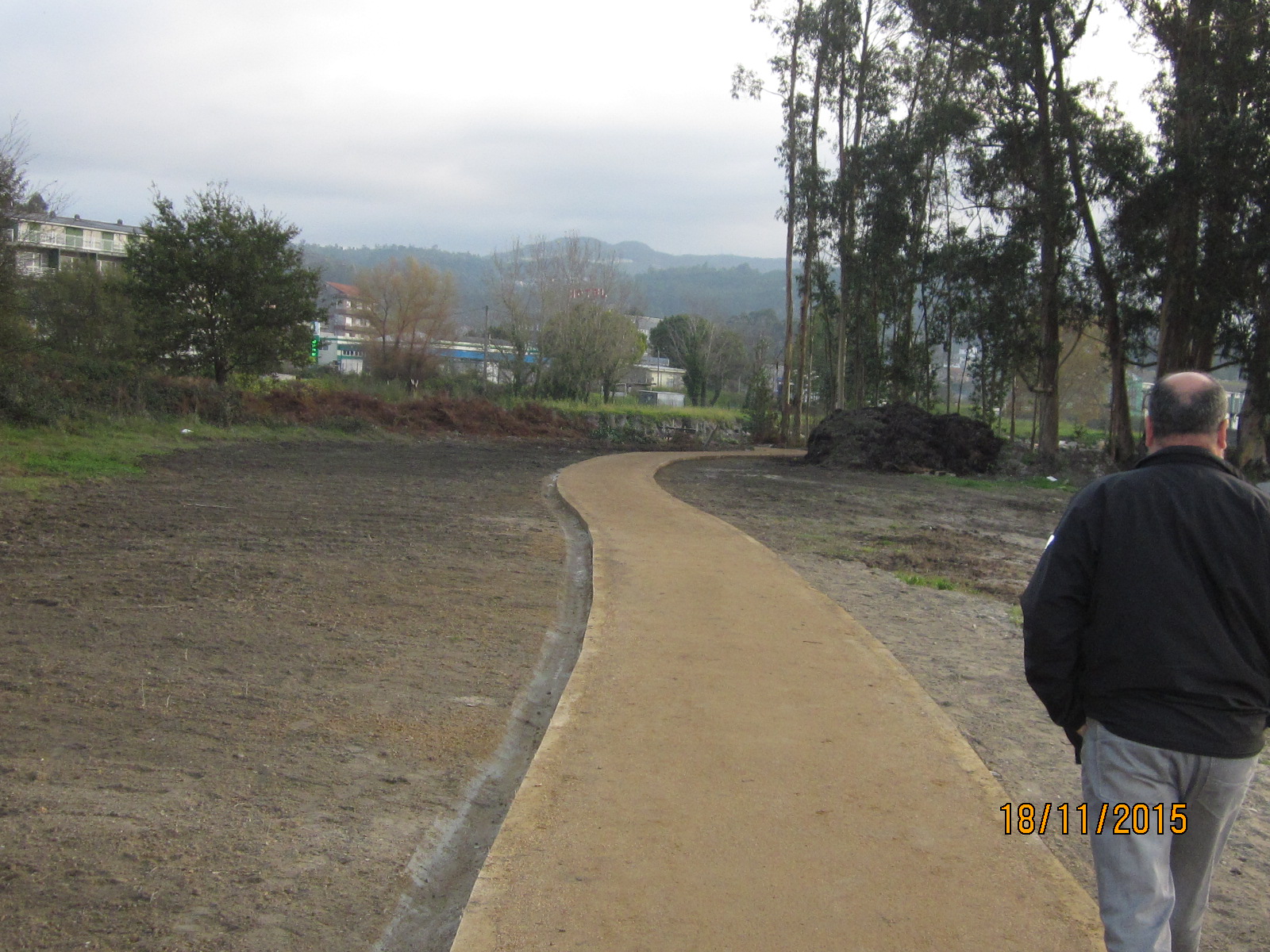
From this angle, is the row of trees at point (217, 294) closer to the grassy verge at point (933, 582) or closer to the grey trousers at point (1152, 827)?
the grassy verge at point (933, 582)

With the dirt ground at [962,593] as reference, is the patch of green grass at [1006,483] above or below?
below

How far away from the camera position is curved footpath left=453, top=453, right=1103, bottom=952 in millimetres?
3211

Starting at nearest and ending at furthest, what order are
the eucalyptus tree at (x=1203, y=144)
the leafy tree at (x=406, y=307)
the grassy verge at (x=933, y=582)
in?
Answer: 1. the grassy verge at (x=933, y=582)
2. the eucalyptus tree at (x=1203, y=144)
3. the leafy tree at (x=406, y=307)

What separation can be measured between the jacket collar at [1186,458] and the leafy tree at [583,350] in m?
50.9

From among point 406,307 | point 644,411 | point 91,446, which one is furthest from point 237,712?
point 406,307

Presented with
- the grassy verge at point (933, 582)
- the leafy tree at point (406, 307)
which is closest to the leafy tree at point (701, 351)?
the leafy tree at point (406, 307)

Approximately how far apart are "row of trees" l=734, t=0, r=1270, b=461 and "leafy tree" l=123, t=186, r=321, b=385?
20489 millimetres

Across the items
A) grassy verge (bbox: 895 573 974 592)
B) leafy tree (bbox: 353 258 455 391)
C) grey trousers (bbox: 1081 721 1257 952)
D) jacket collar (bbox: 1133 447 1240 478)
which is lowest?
grassy verge (bbox: 895 573 974 592)

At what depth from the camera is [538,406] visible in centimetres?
4359

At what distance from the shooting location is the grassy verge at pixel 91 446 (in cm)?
1515

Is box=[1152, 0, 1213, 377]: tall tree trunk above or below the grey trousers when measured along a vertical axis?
above

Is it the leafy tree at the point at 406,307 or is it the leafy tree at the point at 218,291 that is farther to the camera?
the leafy tree at the point at 406,307

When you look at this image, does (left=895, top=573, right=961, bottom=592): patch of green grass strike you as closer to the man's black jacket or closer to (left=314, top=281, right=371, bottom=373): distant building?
the man's black jacket

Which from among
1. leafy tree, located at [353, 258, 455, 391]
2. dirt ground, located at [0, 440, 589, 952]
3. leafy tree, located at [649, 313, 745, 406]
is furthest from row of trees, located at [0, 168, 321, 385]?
leafy tree, located at [649, 313, 745, 406]
